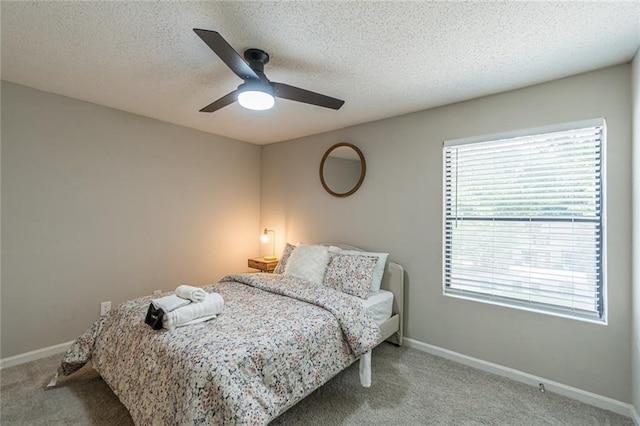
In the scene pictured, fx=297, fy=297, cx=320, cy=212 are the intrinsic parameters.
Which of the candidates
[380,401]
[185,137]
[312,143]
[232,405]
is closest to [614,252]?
[380,401]

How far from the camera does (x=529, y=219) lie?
2.45m

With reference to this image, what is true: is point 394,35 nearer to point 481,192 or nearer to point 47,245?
point 481,192

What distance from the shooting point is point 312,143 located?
4.02 m

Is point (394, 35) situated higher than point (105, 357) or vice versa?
point (394, 35)

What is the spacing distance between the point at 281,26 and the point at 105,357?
251cm

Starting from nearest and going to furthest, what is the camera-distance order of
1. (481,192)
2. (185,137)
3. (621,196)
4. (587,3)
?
(587,3)
(621,196)
(481,192)
(185,137)

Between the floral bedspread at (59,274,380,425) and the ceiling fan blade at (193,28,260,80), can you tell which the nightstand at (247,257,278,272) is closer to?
the floral bedspread at (59,274,380,425)

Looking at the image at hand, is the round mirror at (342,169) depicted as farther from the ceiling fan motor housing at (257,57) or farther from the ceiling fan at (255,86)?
the ceiling fan motor housing at (257,57)

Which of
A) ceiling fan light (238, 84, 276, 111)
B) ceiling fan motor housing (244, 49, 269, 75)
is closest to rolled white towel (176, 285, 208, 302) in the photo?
ceiling fan light (238, 84, 276, 111)

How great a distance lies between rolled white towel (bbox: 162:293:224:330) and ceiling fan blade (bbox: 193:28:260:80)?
1508 mm

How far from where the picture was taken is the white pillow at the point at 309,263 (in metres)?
3.12

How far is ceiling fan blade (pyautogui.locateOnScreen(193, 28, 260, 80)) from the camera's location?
1.44m

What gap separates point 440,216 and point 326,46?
6.11 ft

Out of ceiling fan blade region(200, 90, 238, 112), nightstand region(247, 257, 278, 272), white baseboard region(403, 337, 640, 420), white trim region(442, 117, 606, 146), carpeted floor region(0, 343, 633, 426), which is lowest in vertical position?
carpeted floor region(0, 343, 633, 426)
